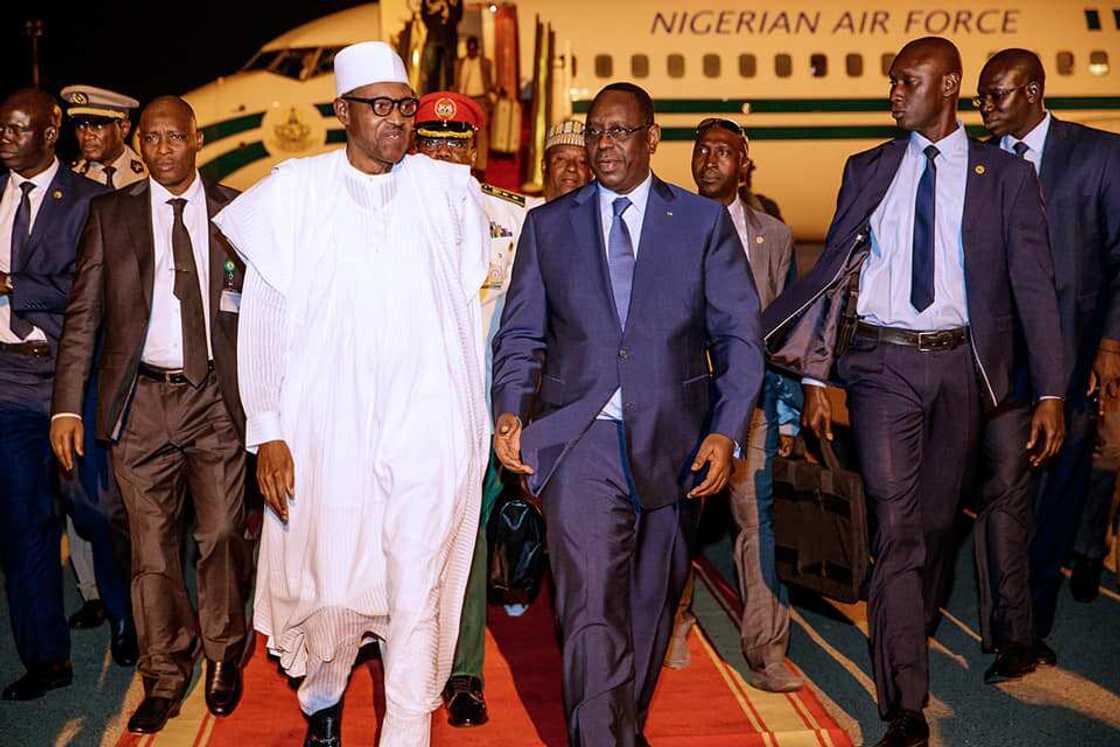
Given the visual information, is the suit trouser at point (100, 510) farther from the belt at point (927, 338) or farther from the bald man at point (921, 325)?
the belt at point (927, 338)

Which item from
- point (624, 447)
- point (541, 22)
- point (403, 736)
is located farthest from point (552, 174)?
point (541, 22)

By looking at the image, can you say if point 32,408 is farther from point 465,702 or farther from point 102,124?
point 465,702

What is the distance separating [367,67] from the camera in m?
4.21

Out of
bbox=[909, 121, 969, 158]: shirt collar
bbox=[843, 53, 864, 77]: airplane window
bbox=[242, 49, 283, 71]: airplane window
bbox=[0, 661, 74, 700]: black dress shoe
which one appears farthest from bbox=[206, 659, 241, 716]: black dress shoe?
bbox=[843, 53, 864, 77]: airplane window

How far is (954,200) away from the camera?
4.91 metres

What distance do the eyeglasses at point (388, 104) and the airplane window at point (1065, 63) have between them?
15267mm

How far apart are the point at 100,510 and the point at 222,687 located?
1.09m

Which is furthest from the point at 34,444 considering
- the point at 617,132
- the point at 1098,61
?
the point at 1098,61

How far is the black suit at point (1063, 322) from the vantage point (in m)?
5.66

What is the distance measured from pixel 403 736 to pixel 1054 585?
11.3 ft

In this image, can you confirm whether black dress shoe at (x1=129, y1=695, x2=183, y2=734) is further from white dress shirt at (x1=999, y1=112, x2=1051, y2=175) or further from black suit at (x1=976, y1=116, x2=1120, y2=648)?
white dress shirt at (x1=999, y1=112, x2=1051, y2=175)

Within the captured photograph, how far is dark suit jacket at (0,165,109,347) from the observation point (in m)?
5.47

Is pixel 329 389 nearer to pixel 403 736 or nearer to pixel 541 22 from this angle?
pixel 403 736

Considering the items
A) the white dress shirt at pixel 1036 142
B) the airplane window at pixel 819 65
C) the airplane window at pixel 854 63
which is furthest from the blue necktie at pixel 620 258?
the airplane window at pixel 854 63
